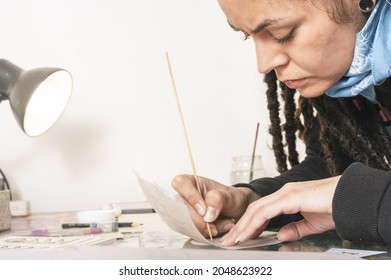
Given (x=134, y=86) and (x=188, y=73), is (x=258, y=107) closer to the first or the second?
(x=188, y=73)

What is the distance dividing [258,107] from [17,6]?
78 cm

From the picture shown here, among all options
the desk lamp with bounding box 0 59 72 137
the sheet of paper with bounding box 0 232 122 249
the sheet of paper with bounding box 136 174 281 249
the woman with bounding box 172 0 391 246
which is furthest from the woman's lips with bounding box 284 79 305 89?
the desk lamp with bounding box 0 59 72 137

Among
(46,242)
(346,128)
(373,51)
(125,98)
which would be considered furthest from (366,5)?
(125,98)

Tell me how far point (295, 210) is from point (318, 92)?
257 millimetres

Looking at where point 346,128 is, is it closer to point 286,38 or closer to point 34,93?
point 286,38

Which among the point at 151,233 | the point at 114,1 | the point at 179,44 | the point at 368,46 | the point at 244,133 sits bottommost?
the point at 151,233

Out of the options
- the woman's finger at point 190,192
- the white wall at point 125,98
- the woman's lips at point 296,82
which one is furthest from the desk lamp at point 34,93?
the woman's lips at point 296,82

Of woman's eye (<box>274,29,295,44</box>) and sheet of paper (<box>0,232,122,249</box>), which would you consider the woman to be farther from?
sheet of paper (<box>0,232,122,249</box>)

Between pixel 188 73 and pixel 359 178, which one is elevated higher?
pixel 188 73

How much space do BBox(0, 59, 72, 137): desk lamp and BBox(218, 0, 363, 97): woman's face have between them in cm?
48

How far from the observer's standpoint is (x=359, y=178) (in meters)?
0.65

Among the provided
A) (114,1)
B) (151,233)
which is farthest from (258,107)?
(151,233)
